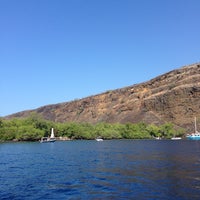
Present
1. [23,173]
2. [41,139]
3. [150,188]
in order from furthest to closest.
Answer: [41,139] → [23,173] → [150,188]

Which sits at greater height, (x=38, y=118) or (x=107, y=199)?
(x=38, y=118)

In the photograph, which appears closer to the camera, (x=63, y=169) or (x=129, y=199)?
(x=129, y=199)

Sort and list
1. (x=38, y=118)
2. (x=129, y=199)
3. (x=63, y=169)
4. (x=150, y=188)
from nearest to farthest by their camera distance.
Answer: (x=129, y=199), (x=150, y=188), (x=63, y=169), (x=38, y=118)

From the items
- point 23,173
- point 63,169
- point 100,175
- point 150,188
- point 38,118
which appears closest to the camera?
point 150,188

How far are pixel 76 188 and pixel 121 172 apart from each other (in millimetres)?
12575

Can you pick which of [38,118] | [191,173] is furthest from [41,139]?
[191,173]

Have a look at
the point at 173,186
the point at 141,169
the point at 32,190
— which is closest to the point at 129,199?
the point at 173,186

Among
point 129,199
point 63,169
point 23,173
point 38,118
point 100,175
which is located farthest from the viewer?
point 38,118

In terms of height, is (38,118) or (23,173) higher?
(38,118)

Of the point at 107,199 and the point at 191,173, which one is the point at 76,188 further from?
the point at 191,173

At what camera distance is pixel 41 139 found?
7234 inches

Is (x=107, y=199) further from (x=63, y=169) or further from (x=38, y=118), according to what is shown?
(x=38, y=118)

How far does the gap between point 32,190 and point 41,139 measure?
15026 cm

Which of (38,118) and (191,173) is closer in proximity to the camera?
(191,173)
